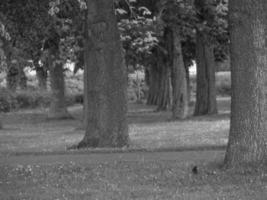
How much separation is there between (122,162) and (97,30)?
557 cm

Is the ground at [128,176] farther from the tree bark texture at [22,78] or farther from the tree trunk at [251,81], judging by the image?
the tree bark texture at [22,78]

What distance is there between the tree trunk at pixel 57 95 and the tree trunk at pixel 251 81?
30.9m

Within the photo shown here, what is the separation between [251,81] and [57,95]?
102ft

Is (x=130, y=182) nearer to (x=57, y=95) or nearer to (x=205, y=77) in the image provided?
(x=205, y=77)

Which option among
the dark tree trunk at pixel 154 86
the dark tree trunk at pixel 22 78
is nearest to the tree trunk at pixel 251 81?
the dark tree trunk at pixel 22 78

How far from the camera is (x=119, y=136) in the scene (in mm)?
19594

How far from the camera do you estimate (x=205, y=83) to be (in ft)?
124

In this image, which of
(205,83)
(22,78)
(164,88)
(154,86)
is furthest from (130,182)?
(154,86)

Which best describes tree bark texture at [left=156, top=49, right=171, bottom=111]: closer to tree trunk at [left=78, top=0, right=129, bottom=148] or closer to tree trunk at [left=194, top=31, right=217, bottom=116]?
tree trunk at [left=194, top=31, right=217, bottom=116]

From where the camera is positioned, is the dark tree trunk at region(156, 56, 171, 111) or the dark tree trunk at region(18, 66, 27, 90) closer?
the dark tree trunk at region(18, 66, 27, 90)

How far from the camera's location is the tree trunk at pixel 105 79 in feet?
62.6

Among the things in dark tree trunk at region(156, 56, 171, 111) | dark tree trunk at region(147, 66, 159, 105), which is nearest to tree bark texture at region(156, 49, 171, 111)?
dark tree trunk at region(156, 56, 171, 111)

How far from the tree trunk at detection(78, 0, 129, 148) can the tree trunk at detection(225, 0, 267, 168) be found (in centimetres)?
712

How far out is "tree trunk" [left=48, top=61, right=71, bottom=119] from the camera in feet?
141
